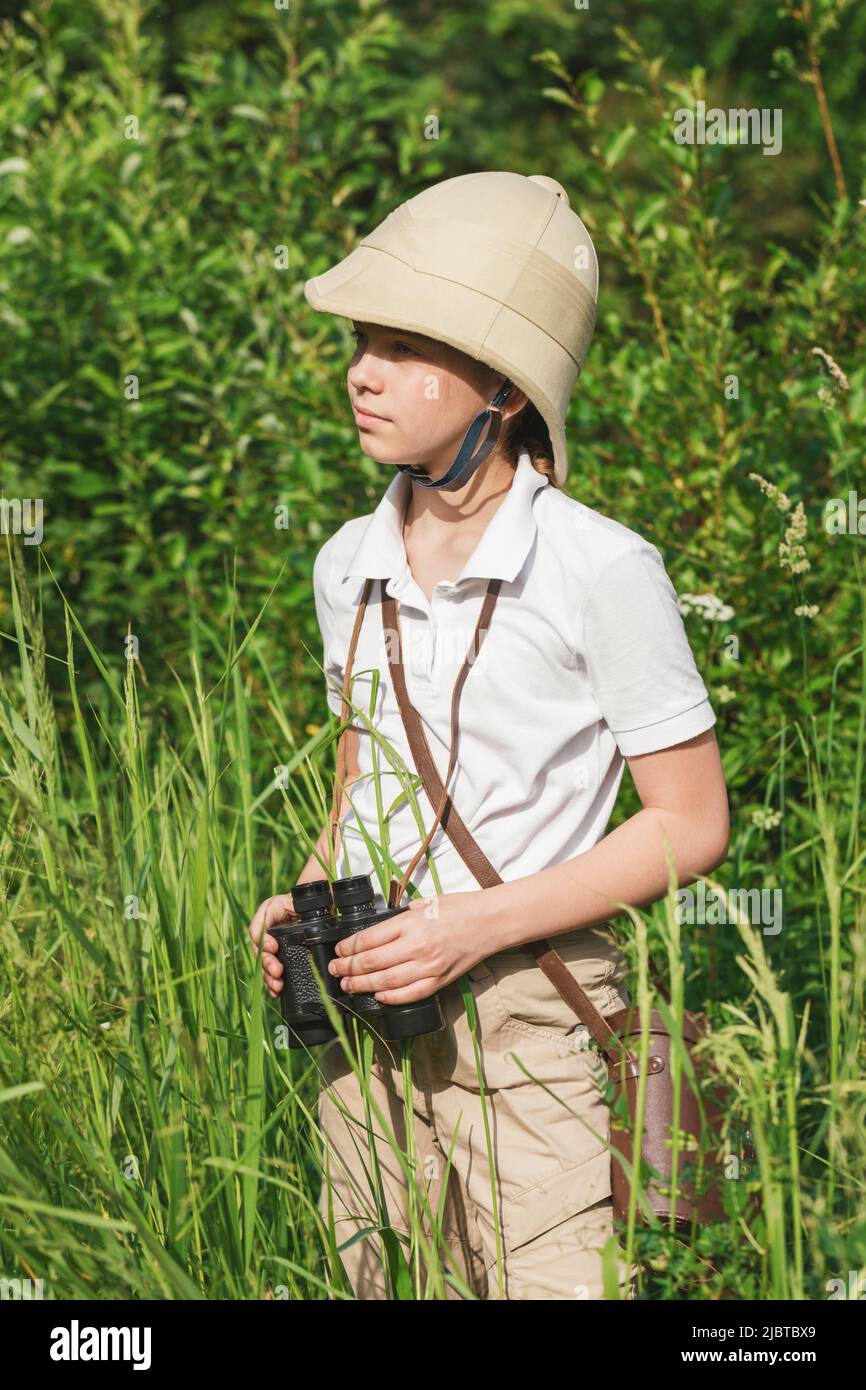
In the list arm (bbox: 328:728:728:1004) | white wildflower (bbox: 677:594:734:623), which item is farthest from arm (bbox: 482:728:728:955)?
white wildflower (bbox: 677:594:734:623)

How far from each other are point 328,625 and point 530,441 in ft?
1.22

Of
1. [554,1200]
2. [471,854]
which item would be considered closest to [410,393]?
[471,854]

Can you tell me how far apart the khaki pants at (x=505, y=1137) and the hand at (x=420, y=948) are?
0.12 m

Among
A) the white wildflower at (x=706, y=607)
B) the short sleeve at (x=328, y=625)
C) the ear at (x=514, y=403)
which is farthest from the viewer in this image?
the white wildflower at (x=706, y=607)

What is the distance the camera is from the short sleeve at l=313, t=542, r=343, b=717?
6.48ft

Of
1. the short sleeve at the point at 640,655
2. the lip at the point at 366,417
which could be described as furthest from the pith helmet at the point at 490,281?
the short sleeve at the point at 640,655

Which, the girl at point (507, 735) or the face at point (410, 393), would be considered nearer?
the girl at point (507, 735)

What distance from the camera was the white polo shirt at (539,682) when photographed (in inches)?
65.7

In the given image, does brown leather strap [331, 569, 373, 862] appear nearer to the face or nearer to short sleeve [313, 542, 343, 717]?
short sleeve [313, 542, 343, 717]

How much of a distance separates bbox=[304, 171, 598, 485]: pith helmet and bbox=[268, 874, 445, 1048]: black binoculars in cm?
62

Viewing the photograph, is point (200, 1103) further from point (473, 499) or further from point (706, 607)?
point (706, 607)

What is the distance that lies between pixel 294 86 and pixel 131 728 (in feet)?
10.0

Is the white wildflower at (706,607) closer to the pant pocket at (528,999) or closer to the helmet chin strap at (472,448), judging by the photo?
the helmet chin strap at (472,448)

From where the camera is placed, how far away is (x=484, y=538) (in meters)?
1.73
